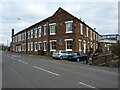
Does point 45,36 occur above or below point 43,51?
above

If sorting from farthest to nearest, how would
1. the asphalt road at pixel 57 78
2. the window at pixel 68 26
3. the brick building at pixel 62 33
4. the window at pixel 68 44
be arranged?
the window at pixel 68 26 < the window at pixel 68 44 < the brick building at pixel 62 33 < the asphalt road at pixel 57 78

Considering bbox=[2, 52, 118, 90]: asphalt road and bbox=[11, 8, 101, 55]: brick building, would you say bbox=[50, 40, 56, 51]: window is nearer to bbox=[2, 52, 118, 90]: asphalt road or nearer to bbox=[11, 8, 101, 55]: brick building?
bbox=[11, 8, 101, 55]: brick building

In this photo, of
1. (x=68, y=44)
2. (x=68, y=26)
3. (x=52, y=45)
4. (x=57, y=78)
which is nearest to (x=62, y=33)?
(x=68, y=26)

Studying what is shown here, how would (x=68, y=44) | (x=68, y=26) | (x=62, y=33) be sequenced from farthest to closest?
(x=62, y=33) → (x=68, y=26) → (x=68, y=44)

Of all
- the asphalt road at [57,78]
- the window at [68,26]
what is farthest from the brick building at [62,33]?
the asphalt road at [57,78]

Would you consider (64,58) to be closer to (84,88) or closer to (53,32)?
(53,32)

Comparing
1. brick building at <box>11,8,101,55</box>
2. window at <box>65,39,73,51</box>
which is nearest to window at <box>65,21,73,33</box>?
brick building at <box>11,8,101,55</box>

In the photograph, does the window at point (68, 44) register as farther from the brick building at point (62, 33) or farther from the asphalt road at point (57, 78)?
the asphalt road at point (57, 78)

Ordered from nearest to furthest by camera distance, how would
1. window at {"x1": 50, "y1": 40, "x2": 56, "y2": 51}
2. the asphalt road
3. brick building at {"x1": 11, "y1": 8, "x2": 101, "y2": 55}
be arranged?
the asphalt road, brick building at {"x1": 11, "y1": 8, "x2": 101, "y2": 55}, window at {"x1": 50, "y1": 40, "x2": 56, "y2": 51}

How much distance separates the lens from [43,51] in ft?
116

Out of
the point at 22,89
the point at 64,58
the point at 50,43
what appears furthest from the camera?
the point at 50,43

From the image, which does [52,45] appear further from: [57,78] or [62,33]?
[57,78]

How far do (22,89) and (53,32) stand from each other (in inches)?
1077

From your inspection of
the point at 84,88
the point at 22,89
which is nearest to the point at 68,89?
the point at 84,88
